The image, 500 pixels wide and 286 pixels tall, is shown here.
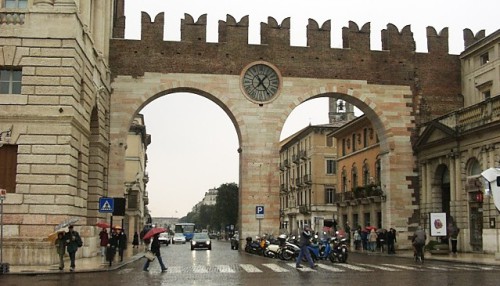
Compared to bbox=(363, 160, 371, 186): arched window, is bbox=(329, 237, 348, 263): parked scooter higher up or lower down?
lower down

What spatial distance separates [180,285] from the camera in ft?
52.8

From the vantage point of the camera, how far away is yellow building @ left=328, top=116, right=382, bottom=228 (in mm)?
44250

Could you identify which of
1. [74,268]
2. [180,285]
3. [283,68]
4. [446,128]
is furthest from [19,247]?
[446,128]

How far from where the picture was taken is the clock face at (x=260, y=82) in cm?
3722

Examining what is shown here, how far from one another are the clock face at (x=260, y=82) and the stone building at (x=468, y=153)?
337 inches

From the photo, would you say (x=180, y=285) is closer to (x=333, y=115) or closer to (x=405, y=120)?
(x=405, y=120)

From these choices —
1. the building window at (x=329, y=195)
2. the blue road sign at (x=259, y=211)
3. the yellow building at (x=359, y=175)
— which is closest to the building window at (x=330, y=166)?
the building window at (x=329, y=195)

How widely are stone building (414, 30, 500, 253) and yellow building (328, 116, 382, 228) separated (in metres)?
3.51

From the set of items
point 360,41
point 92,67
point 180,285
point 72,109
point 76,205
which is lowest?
point 180,285

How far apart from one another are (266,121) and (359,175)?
16.2 m

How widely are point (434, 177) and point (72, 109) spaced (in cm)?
2093

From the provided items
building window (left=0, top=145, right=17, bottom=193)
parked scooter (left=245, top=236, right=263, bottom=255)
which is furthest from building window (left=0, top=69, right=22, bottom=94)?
parked scooter (left=245, top=236, right=263, bottom=255)

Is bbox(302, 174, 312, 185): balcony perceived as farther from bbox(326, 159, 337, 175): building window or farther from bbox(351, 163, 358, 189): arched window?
bbox(351, 163, 358, 189): arched window

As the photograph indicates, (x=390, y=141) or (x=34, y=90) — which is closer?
(x=34, y=90)
